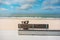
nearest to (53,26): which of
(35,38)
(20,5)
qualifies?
(35,38)

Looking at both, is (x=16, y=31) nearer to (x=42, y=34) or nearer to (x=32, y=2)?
(x=42, y=34)

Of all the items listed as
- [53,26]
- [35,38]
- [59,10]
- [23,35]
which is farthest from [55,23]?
[23,35]

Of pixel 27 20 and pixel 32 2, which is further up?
pixel 32 2

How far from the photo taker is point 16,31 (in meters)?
2.13

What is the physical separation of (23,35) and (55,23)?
2.06ft

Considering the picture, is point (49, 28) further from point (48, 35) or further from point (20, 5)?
point (20, 5)

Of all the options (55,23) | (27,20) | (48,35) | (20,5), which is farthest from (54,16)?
(20,5)

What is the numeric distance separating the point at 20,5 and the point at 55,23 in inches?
28.5

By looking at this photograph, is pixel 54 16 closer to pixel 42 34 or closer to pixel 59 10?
pixel 59 10

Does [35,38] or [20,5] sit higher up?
[20,5]

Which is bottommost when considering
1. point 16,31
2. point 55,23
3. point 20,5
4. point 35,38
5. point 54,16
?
point 35,38

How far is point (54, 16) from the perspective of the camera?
2113mm

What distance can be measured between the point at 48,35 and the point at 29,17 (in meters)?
0.48

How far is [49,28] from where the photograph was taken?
2.11m
